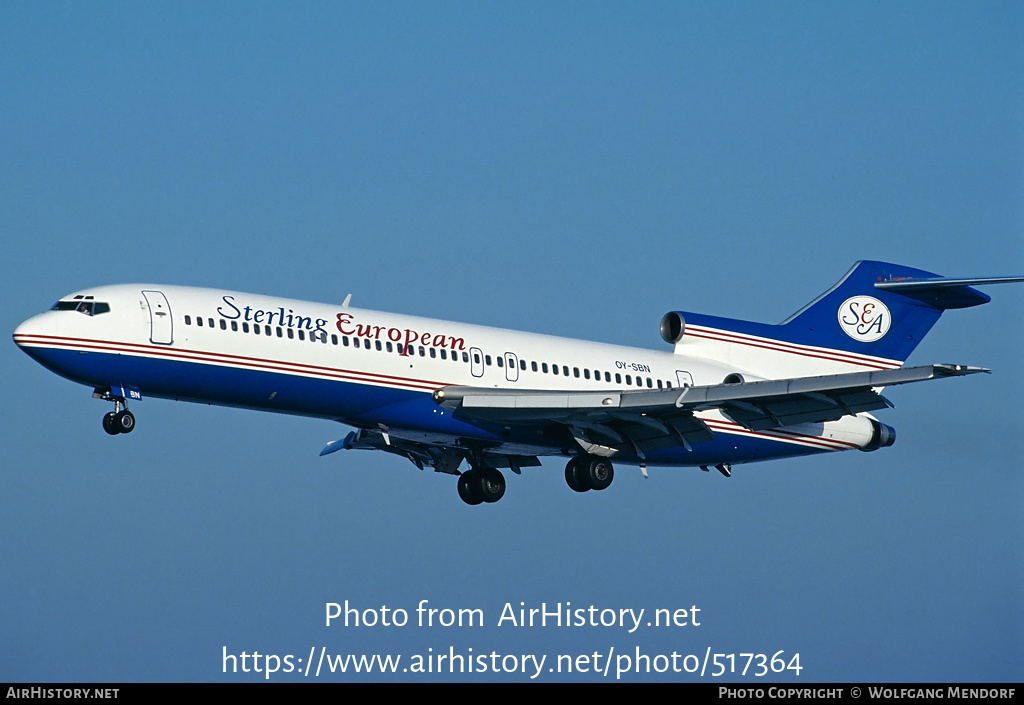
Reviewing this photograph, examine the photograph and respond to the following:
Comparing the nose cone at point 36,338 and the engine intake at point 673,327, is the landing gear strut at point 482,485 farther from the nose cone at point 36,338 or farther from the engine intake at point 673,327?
the nose cone at point 36,338

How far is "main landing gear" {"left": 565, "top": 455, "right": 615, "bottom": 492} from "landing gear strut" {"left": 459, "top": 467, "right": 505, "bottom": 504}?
3094 mm

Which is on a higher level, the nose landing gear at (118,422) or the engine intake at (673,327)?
the engine intake at (673,327)

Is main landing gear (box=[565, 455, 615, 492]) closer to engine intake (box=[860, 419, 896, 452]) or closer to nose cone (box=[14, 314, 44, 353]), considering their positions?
engine intake (box=[860, 419, 896, 452])

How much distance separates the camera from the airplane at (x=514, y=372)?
31875 mm

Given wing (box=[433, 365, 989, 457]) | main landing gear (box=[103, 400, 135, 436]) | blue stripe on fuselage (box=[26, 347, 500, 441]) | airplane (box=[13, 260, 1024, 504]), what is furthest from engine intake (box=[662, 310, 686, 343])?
main landing gear (box=[103, 400, 135, 436])

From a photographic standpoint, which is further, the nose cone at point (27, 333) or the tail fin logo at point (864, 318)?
the tail fin logo at point (864, 318)

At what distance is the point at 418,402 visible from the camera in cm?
3397

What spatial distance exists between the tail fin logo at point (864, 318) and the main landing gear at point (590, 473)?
8250 mm

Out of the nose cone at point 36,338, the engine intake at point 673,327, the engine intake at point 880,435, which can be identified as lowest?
the nose cone at point 36,338

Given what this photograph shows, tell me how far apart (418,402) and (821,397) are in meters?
8.66

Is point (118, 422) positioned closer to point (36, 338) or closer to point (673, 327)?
point (36, 338)

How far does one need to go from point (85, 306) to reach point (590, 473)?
472 inches

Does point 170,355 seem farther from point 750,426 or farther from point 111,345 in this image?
point 750,426

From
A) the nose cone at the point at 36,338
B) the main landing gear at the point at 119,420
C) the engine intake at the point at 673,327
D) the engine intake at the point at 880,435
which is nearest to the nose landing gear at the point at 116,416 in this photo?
the main landing gear at the point at 119,420
